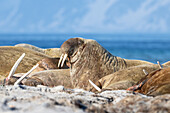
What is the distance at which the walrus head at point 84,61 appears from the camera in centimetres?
955

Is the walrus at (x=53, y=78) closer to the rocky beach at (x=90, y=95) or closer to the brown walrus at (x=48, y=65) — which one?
the rocky beach at (x=90, y=95)

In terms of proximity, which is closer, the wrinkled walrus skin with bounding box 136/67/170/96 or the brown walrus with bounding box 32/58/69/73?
the wrinkled walrus skin with bounding box 136/67/170/96

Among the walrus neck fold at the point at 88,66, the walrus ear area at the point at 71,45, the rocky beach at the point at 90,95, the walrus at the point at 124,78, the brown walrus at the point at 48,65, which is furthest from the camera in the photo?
the brown walrus at the point at 48,65

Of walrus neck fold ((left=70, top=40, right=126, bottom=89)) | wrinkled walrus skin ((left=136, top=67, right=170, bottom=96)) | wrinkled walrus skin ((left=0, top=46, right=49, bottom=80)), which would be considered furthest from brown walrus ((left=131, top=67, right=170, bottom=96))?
wrinkled walrus skin ((left=0, top=46, right=49, bottom=80))

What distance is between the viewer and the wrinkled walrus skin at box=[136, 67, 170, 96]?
562 cm

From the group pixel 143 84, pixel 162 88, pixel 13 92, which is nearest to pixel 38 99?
pixel 13 92

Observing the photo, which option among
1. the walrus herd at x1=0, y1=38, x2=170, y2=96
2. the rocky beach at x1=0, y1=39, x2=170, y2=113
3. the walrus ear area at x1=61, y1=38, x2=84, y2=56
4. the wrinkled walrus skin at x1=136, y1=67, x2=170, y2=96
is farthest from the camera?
the walrus ear area at x1=61, y1=38, x2=84, y2=56

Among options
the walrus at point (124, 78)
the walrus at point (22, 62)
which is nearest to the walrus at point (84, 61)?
the walrus at point (124, 78)

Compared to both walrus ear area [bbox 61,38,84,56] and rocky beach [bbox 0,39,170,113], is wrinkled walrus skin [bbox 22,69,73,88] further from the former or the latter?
walrus ear area [bbox 61,38,84,56]

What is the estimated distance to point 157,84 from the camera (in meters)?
6.13

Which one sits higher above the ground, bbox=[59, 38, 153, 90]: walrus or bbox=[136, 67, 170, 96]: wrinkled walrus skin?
bbox=[59, 38, 153, 90]: walrus

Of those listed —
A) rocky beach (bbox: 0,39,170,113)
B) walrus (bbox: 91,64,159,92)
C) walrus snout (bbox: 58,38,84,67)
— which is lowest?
rocky beach (bbox: 0,39,170,113)

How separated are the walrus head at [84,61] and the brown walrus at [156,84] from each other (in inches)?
118

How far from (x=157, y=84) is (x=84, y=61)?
12.7 feet
